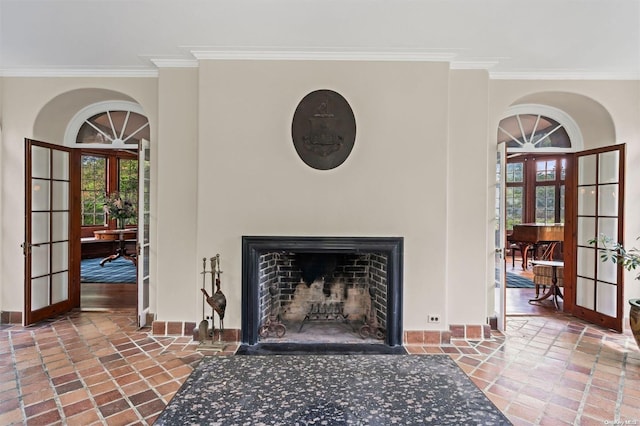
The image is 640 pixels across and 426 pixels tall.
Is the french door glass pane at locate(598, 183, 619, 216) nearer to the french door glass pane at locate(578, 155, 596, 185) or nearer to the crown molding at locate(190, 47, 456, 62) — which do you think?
the french door glass pane at locate(578, 155, 596, 185)

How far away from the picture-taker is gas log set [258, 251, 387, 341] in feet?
11.3

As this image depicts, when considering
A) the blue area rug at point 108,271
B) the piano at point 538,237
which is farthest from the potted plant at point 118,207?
the piano at point 538,237

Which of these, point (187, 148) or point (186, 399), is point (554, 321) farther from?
point (187, 148)

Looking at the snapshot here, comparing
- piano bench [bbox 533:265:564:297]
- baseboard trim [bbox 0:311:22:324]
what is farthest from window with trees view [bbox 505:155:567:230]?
baseboard trim [bbox 0:311:22:324]

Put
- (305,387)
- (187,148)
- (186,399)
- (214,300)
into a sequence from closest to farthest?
1. (186,399)
2. (305,387)
3. (214,300)
4. (187,148)

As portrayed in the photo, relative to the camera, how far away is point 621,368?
277 centimetres

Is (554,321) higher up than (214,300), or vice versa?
(214,300)

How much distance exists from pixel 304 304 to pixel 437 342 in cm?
149

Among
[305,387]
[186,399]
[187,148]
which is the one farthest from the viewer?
[187,148]

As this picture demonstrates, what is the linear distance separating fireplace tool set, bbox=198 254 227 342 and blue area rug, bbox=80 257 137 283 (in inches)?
139

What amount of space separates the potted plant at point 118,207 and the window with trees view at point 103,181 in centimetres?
22

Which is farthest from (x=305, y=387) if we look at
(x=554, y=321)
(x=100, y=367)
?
(x=554, y=321)

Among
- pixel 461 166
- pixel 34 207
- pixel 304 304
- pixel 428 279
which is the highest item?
pixel 461 166

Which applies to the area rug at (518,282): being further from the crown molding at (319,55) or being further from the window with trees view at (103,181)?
the window with trees view at (103,181)
